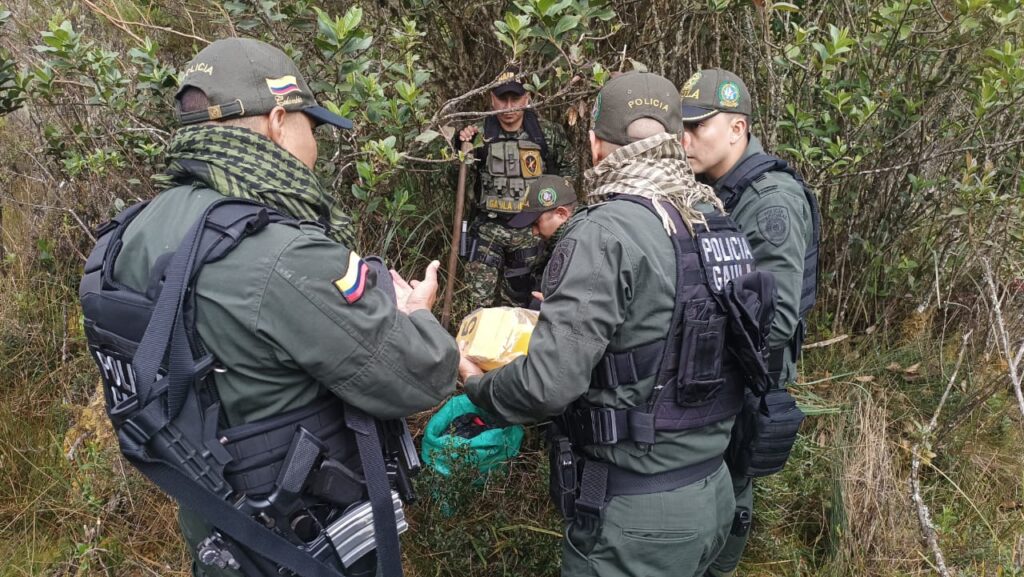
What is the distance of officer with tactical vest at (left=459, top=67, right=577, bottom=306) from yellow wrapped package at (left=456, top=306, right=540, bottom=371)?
2.25 m

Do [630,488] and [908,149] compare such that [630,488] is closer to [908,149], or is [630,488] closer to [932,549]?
[932,549]

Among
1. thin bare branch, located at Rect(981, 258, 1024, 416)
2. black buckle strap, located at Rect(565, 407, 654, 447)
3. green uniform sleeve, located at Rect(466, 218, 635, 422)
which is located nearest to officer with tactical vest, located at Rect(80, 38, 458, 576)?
green uniform sleeve, located at Rect(466, 218, 635, 422)

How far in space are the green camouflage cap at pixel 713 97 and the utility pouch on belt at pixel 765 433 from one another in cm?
113

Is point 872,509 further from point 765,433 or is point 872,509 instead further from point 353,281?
point 353,281

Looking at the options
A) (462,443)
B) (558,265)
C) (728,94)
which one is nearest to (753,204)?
(728,94)

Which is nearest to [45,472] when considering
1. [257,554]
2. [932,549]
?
[257,554]

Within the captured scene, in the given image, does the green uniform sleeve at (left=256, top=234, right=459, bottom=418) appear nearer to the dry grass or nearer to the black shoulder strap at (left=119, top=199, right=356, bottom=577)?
the black shoulder strap at (left=119, top=199, right=356, bottom=577)

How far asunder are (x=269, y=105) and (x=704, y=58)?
10.0ft

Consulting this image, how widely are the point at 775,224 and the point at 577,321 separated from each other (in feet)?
3.66

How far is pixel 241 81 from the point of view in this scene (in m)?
1.65

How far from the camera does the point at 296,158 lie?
1741 mm

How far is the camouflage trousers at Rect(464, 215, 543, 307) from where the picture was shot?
4680 mm

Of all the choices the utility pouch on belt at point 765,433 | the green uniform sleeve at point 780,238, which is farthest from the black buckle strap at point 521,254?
the utility pouch on belt at point 765,433

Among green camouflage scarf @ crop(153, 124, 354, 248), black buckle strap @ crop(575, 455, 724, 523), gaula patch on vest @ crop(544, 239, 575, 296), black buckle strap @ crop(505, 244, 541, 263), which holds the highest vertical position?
green camouflage scarf @ crop(153, 124, 354, 248)
